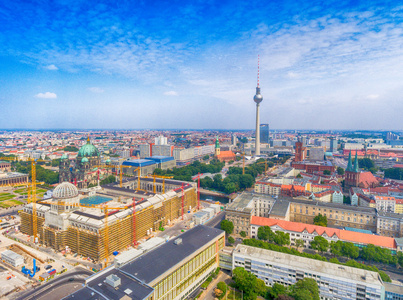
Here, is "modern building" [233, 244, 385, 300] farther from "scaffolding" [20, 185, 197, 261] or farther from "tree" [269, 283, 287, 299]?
"scaffolding" [20, 185, 197, 261]

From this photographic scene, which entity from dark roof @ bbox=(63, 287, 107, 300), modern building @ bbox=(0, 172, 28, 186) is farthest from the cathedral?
dark roof @ bbox=(63, 287, 107, 300)

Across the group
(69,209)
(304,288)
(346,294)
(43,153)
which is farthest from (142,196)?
(43,153)

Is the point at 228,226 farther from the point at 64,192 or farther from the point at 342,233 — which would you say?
the point at 64,192

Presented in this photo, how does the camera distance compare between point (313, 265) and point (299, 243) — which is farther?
point (299, 243)

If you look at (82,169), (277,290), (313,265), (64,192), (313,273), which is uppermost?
(64,192)

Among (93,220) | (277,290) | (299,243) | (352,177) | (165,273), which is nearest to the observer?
(165,273)

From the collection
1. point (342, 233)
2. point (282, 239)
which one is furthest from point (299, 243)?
point (342, 233)

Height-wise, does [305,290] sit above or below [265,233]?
below
